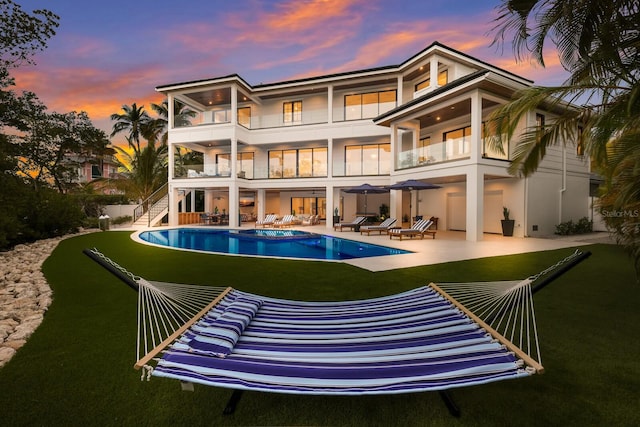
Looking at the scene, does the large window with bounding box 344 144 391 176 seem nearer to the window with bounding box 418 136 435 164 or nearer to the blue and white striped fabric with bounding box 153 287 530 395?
the window with bounding box 418 136 435 164

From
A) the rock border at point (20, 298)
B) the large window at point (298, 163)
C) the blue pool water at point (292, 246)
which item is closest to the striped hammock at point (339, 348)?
the rock border at point (20, 298)

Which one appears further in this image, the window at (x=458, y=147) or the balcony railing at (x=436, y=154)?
the balcony railing at (x=436, y=154)

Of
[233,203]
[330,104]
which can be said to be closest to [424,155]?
[330,104]

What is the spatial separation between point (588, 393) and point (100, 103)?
104 feet

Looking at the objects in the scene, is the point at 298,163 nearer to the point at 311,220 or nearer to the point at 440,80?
the point at 311,220

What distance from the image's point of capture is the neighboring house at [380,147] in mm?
15227

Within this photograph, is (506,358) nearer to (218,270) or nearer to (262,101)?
(218,270)

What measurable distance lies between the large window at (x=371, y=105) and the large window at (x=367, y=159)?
226 centimetres

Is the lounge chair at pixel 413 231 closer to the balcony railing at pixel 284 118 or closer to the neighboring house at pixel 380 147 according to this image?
the neighboring house at pixel 380 147

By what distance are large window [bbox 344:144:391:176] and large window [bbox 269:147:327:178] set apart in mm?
1840

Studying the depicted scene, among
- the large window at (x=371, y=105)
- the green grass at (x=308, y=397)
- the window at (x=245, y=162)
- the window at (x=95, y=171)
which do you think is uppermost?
the large window at (x=371, y=105)

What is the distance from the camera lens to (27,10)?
1130cm

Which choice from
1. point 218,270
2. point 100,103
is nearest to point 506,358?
point 218,270

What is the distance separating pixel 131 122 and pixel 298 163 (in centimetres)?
2028
